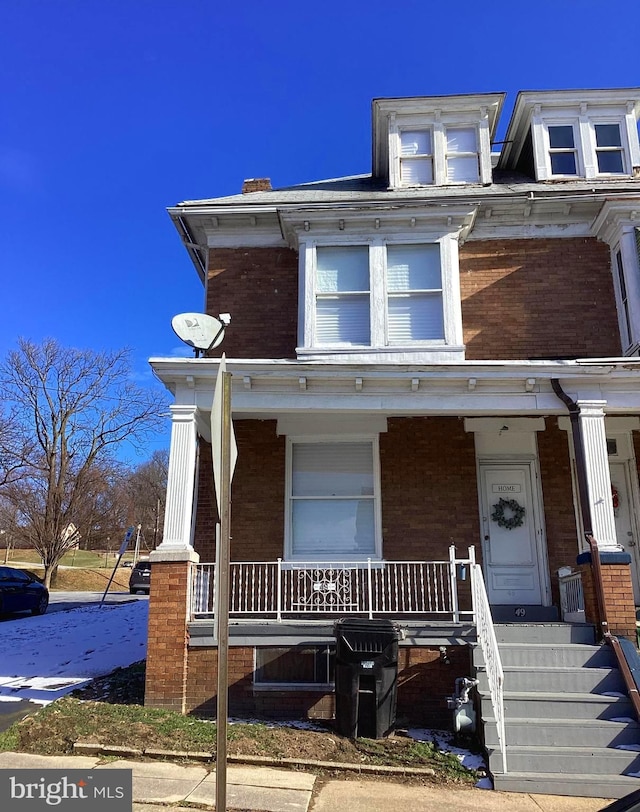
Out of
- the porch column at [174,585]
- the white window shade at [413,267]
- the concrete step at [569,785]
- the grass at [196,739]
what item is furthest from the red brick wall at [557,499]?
the porch column at [174,585]

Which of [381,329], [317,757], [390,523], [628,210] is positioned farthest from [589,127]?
[317,757]

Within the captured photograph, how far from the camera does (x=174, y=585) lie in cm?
796

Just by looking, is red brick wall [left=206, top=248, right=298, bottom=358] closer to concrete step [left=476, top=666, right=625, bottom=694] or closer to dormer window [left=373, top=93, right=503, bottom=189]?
dormer window [left=373, top=93, right=503, bottom=189]

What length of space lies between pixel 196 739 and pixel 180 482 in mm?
2972

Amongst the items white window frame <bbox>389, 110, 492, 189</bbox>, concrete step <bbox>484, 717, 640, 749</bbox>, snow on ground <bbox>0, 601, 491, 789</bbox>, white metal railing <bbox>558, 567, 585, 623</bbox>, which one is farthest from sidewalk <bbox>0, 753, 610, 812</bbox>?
white window frame <bbox>389, 110, 492, 189</bbox>

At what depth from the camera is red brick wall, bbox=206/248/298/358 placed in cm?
1066

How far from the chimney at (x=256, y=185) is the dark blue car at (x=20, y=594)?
11051 mm

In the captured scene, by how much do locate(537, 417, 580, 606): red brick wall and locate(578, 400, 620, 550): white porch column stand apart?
1543 mm

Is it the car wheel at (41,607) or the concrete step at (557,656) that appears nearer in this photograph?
the concrete step at (557,656)

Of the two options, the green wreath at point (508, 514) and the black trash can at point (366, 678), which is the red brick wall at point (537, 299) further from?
the black trash can at point (366, 678)

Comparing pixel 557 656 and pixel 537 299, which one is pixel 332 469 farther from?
pixel 537 299

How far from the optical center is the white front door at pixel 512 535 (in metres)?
9.68

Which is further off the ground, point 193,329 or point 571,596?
point 193,329

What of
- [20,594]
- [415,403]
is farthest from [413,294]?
[20,594]
